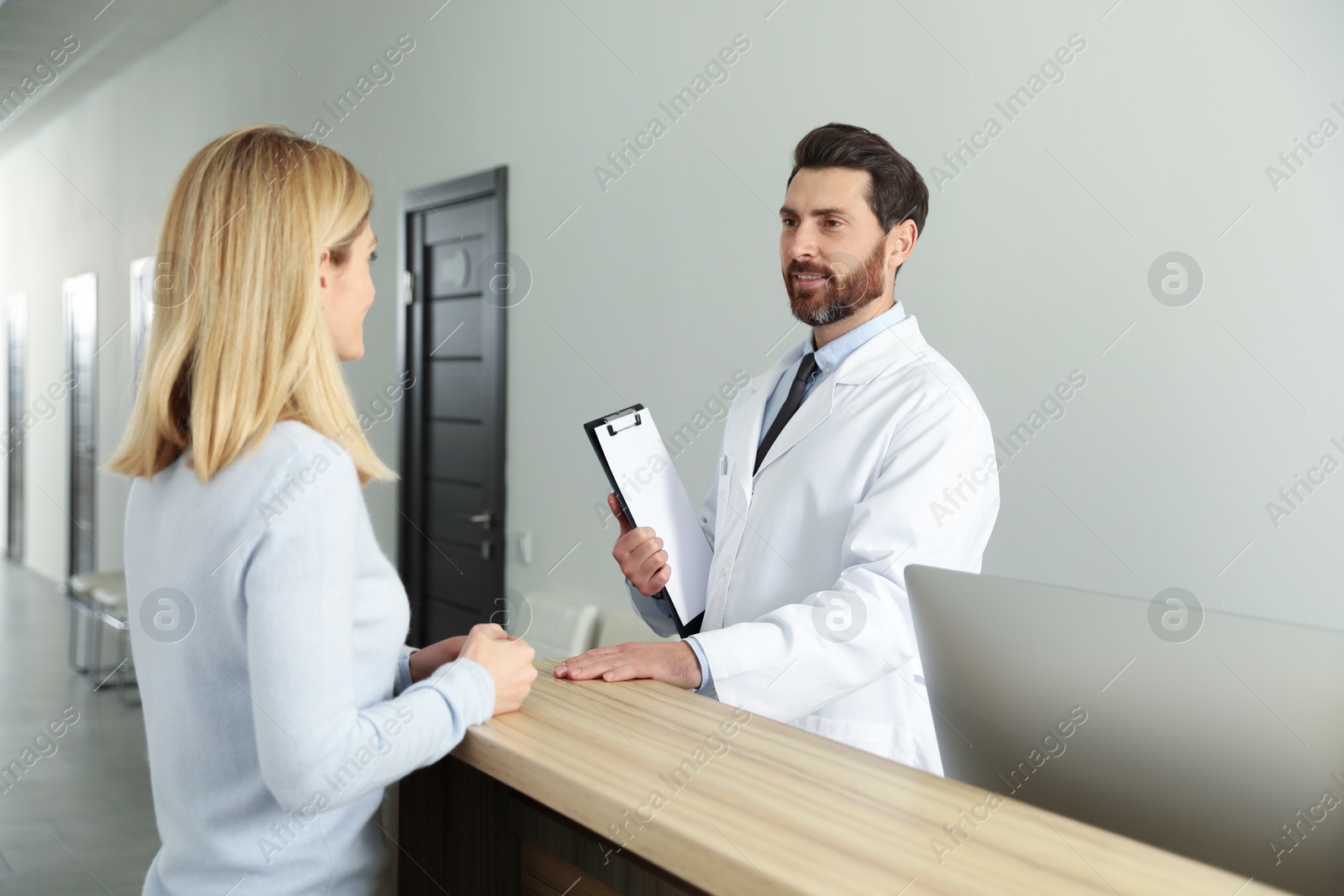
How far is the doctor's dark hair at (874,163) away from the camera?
6.59ft

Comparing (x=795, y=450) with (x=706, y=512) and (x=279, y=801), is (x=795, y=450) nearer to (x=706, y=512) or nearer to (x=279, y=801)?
(x=706, y=512)

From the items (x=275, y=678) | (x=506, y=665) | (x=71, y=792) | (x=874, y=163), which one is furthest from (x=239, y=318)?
(x=71, y=792)

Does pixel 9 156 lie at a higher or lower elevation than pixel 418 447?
higher

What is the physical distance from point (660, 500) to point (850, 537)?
12.5 inches

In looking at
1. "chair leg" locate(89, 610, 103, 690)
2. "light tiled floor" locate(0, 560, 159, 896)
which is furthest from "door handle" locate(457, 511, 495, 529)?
"chair leg" locate(89, 610, 103, 690)

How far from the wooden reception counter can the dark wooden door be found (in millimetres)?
3005

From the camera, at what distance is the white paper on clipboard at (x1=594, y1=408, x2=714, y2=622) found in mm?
1576

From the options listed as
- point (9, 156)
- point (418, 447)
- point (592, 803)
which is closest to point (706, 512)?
point (592, 803)

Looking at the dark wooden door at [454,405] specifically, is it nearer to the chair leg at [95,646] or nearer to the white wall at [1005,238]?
the white wall at [1005,238]

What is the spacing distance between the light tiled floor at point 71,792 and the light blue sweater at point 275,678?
252 cm

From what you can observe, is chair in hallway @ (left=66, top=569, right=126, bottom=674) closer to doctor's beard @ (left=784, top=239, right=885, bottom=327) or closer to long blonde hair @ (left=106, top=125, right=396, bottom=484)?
doctor's beard @ (left=784, top=239, right=885, bottom=327)

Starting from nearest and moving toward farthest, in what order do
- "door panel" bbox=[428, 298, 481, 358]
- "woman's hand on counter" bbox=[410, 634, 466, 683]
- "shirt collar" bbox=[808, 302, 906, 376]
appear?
"woman's hand on counter" bbox=[410, 634, 466, 683]
"shirt collar" bbox=[808, 302, 906, 376]
"door panel" bbox=[428, 298, 481, 358]

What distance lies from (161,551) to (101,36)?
720 centimetres

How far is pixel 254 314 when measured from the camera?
107 centimetres
